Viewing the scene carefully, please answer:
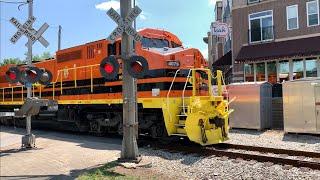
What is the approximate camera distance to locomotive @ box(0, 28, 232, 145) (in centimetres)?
1216

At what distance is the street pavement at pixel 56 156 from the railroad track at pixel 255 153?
1.79 meters

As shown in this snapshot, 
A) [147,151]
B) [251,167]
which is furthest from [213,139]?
[251,167]

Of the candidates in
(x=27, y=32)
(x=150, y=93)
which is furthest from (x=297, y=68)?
(x=27, y=32)

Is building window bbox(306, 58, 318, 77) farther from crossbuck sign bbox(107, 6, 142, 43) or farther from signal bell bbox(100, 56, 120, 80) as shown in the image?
signal bell bbox(100, 56, 120, 80)

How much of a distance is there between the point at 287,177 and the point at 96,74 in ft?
27.9

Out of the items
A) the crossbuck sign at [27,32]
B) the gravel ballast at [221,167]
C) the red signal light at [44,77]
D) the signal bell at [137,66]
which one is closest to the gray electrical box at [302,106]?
the gravel ballast at [221,167]

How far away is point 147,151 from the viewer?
39.7 feet

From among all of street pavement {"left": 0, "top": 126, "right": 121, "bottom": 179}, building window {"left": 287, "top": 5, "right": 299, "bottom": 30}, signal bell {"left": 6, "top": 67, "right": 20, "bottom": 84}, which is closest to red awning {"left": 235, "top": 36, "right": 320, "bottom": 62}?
building window {"left": 287, "top": 5, "right": 299, "bottom": 30}

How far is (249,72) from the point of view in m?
30.1

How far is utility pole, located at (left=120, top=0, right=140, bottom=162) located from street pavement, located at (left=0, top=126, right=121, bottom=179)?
78 centimetres

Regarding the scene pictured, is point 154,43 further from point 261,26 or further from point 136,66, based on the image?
point 261,26

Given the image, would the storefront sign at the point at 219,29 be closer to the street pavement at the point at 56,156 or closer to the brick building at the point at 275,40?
the brick building at the point at 275,40

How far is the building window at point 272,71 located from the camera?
94.6ft

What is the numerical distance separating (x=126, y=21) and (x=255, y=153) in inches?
191
